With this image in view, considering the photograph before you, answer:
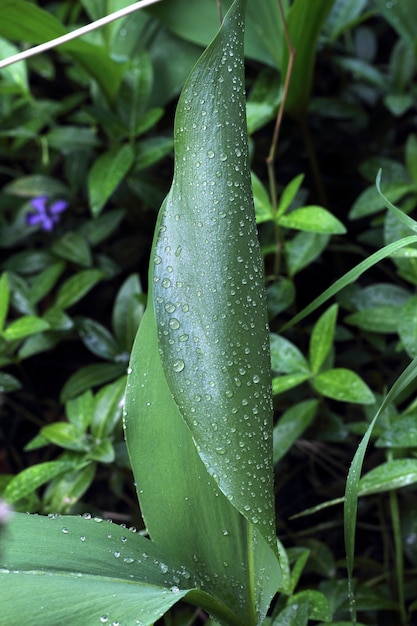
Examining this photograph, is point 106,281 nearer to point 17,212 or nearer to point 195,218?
point 17,212

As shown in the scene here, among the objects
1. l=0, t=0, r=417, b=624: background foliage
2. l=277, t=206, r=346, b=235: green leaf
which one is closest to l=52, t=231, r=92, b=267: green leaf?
l=0, t=0, r=417, b=624: background foliage

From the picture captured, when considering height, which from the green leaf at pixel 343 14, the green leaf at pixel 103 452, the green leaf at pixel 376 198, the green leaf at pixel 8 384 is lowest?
the green leaf at pixel 103 452

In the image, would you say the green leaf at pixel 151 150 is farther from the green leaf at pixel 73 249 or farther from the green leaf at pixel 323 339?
the green leaf at pixel 323 339

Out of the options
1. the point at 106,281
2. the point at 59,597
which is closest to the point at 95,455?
the point at 59,597

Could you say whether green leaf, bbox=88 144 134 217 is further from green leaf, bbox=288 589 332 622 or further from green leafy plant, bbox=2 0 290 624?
green leaf, bbox=288 589 332 622

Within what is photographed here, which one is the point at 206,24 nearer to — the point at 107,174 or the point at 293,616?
the point at 107,174

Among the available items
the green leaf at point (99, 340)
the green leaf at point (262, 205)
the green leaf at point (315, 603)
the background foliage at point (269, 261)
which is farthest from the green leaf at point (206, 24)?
the green leaf at point (315, 603)
